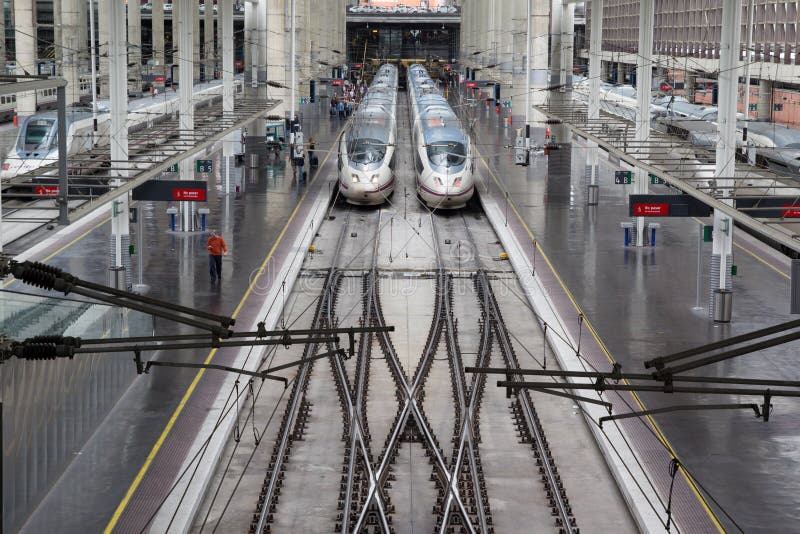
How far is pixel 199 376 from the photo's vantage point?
19875 millimetres

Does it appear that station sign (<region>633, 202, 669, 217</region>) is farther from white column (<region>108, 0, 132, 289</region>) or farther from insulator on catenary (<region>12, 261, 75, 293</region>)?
insulator on catenary (<region>12, 261, 75, 293</region>)

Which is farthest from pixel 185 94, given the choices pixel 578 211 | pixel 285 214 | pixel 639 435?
pixel 639 435

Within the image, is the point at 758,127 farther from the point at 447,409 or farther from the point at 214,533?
the point at 214,533

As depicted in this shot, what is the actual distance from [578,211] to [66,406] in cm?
2515

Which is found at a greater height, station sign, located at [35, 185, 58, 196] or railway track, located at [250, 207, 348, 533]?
station sign, located at [35, 185, 58, 196]

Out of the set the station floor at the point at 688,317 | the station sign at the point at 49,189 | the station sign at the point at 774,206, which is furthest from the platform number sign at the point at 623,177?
the station sign at the point at 49,189

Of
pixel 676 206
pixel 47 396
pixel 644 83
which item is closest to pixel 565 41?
pixel 644 83

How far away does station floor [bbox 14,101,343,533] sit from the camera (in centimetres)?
1445

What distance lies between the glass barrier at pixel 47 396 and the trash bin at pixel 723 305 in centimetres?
1205

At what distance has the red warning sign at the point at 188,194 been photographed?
26578 mm

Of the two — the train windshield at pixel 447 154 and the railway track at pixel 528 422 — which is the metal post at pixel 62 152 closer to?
the railway track at pixel 528 422

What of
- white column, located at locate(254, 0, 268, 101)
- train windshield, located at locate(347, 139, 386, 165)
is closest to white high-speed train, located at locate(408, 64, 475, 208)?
train windshield, located at locate(347, 139, 386, 165)

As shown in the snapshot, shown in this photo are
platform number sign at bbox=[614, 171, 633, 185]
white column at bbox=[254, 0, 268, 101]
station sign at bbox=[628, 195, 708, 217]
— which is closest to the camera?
station sign at bbox=[628, 195, 708, 217]

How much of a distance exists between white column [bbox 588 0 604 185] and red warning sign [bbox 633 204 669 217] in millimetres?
10795
